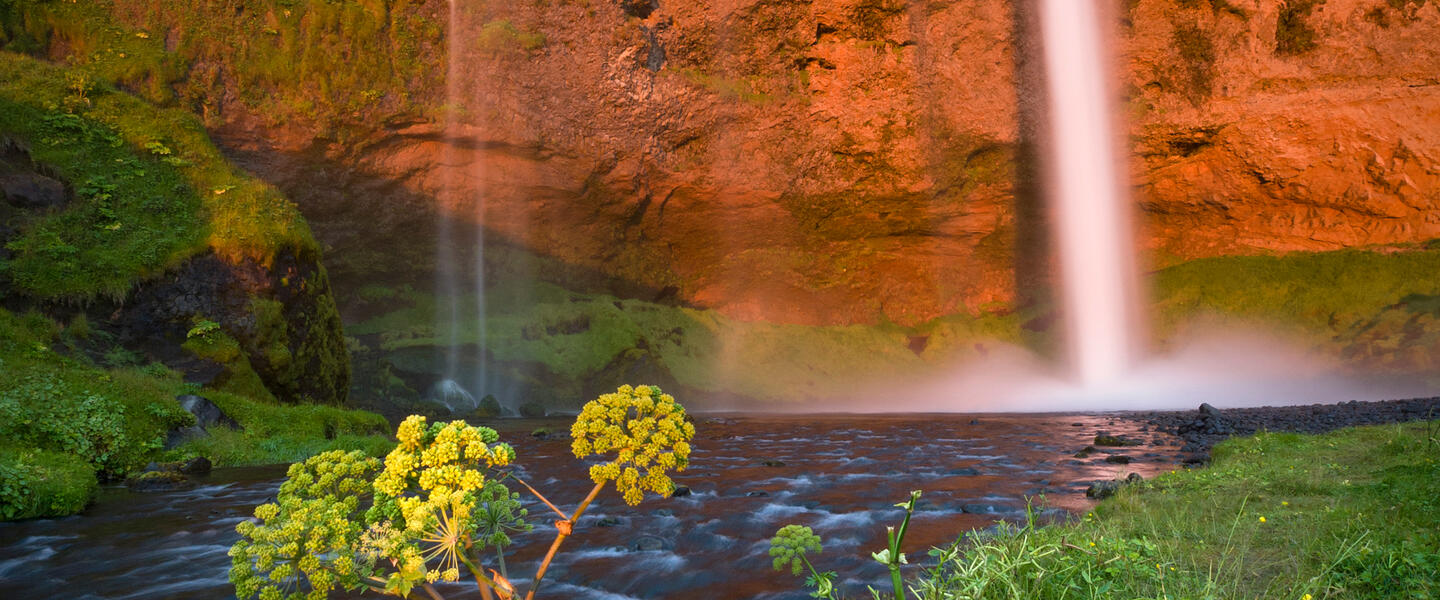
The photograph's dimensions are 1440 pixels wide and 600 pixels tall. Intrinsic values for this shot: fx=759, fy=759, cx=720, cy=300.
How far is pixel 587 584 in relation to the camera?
534 cm

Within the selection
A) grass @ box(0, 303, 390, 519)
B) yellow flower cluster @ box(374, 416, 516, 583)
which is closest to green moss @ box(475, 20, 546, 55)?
grass @ box(0, 303, 390, 519)

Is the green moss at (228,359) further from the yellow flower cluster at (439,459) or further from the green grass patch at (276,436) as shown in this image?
the yellow flower cluster at (439,459)

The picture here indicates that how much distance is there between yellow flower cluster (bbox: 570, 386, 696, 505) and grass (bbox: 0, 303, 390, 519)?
7669 mm

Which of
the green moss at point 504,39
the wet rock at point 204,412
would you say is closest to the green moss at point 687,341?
the green moss at point 504,39

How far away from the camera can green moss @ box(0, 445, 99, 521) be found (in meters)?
7.23

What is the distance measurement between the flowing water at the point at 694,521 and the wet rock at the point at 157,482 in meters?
0.25

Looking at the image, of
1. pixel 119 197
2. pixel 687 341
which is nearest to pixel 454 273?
pixel 687 341

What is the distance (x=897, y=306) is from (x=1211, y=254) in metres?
12.3

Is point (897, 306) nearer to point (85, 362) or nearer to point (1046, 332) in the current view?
point (1046, 332)

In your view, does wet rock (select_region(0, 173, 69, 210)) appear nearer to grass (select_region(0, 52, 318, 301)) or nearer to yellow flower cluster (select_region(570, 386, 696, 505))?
grass (select_region(0, 52, 318, 301))

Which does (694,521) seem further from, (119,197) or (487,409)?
(487,409)

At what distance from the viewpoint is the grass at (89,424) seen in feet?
25.3

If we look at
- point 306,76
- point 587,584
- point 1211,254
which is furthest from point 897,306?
point 587,584

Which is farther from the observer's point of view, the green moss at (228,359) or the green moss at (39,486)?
the green moss at (228,359)
